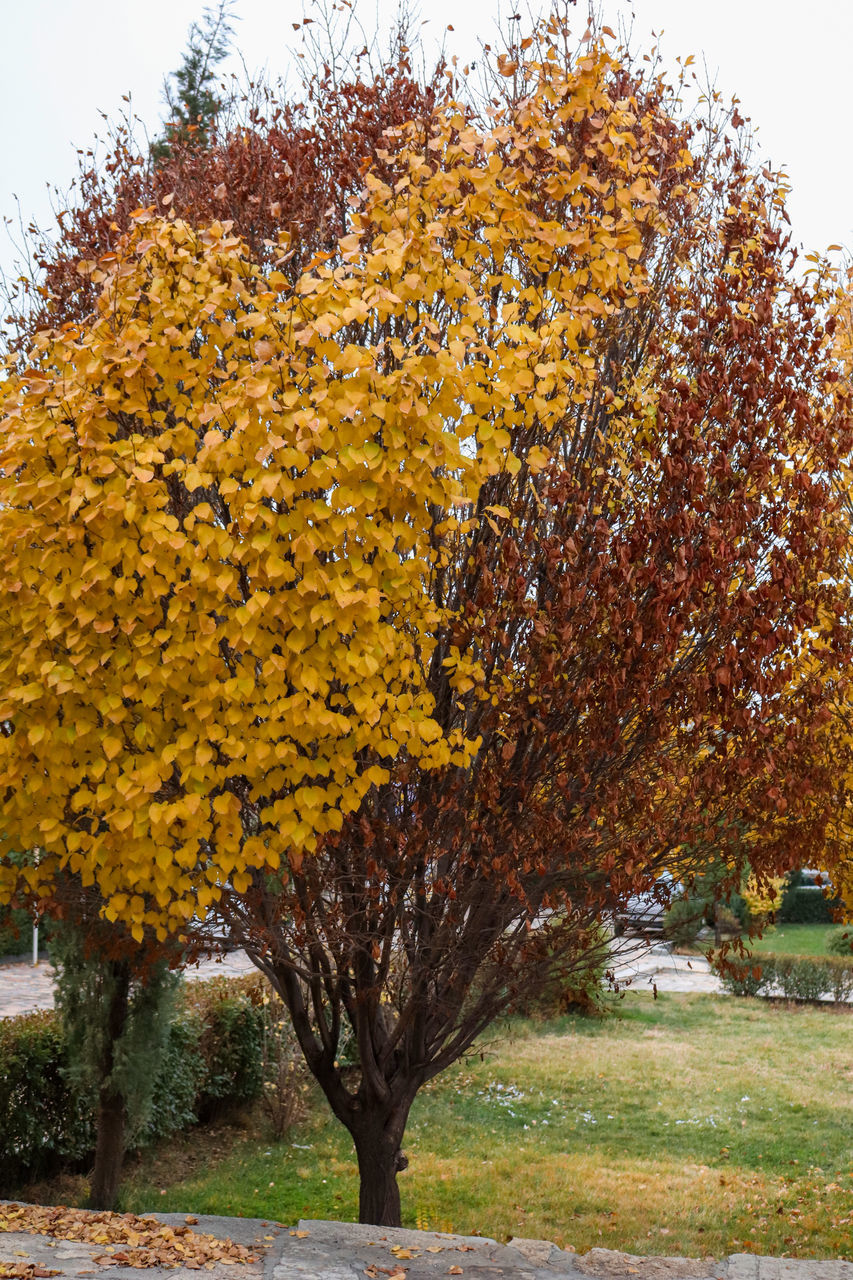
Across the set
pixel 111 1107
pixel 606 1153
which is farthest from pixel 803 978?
pixel 111 1107

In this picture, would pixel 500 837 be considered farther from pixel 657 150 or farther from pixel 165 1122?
pixel 165 1122

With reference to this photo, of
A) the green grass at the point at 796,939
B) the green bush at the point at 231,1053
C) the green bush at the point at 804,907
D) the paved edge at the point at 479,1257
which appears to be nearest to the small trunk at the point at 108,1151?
the green bush at the point at 231,1053

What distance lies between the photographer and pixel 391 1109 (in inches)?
187

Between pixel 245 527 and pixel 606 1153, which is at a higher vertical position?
pixel 245 527

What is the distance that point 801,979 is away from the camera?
13875 millimetres

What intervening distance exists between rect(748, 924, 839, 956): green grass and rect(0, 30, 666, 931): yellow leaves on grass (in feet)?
47.0

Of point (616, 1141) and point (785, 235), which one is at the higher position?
point (785, 235)

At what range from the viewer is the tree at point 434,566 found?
9.77 ft

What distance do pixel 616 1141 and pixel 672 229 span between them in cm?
698

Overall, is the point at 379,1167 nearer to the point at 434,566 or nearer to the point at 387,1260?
the point at 387,1260

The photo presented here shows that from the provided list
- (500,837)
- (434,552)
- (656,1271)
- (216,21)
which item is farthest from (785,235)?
(216,21)

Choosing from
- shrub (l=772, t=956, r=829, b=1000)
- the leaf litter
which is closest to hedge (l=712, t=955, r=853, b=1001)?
shrub (l=772, t=956, r=829, b=1000)

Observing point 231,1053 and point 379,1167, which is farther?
point 231,1053

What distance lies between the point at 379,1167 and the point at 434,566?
2840mm
